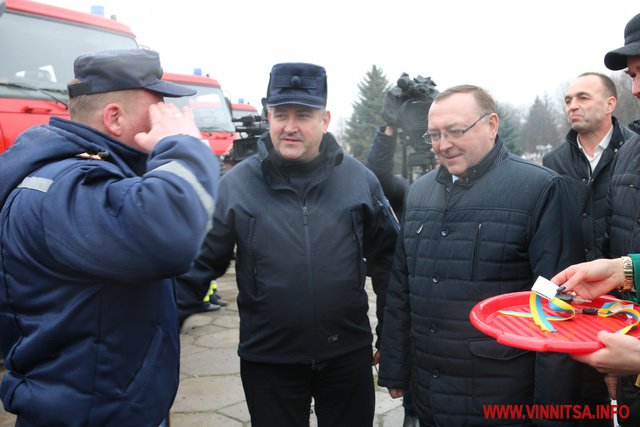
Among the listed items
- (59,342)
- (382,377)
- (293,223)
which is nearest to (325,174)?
(293,223)

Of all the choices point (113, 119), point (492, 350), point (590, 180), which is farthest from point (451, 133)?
point (590, 180)

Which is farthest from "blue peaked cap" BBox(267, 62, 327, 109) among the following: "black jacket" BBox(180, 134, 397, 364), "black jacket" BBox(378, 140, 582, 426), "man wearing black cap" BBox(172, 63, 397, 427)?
"black jacket" BBox(378, 140, 582, 426)

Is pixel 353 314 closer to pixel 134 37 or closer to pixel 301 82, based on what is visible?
pixel 301 82

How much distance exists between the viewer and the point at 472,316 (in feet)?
5.21

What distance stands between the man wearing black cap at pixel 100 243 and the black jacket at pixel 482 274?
Result: 3.51 ft

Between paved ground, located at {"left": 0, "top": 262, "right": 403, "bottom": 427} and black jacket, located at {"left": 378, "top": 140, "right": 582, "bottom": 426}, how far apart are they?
1520mm

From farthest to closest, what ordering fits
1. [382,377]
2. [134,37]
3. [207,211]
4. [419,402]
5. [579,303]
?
[134,37] < [382,377] < [419,402] < [579,303] < [207,211]

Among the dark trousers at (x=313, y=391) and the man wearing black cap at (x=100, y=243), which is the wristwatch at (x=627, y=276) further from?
the man wearing black cap at (x=100, y=243)

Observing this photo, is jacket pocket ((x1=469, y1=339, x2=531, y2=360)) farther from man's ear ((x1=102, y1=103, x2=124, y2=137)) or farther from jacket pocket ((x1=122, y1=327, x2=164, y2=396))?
man's ear ((x1=102, y1=103, x2=124, y2=137))

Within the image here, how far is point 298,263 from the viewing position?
231cm

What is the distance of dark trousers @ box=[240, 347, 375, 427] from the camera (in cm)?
233

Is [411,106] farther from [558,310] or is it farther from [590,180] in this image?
[558,310]

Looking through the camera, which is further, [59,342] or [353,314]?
[353,314]

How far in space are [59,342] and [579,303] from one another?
1.58 m
